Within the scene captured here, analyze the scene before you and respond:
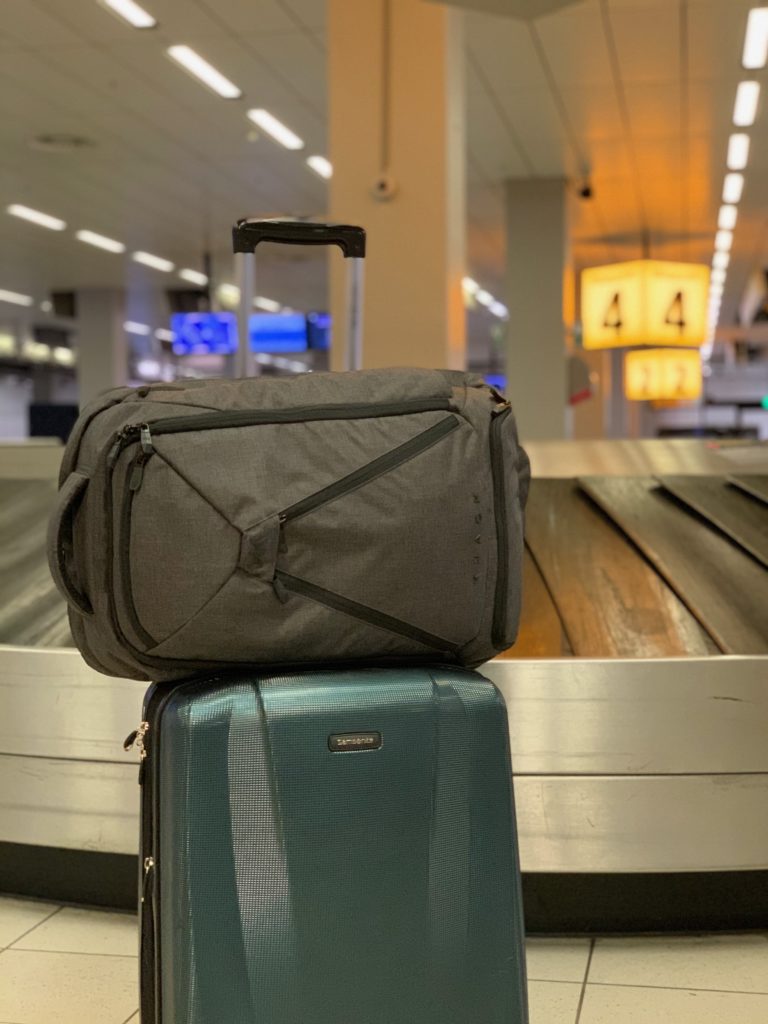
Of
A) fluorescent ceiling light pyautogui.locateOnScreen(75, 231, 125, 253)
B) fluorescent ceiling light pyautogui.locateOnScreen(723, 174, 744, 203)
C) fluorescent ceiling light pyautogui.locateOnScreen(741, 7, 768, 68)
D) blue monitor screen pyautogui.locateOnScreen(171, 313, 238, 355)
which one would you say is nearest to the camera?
fluorescent ceiling light pyautogui.locateOnScreen(741, 7, 768, 68)

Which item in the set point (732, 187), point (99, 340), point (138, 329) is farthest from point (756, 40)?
point (138, 329)

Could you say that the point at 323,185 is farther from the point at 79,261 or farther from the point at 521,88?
the point at 79,261

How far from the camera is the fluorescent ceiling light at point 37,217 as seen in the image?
14.7 metres

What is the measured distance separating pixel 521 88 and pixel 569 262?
3.98 metres

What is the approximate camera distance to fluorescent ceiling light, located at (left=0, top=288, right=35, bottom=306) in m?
22.2

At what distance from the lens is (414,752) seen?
1.64 metres

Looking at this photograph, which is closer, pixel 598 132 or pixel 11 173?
pixel 598 132

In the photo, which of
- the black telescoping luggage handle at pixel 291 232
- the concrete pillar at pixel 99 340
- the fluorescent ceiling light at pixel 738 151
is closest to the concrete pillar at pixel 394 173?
the black telescoping luggage handle at pixel 291 232

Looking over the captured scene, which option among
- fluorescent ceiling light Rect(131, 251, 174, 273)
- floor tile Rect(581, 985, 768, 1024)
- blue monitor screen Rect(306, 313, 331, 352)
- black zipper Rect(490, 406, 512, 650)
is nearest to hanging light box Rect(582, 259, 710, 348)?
blue monitor screen Rect(306, 313, 331, 352)

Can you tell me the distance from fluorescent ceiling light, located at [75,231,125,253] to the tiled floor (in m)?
14.6

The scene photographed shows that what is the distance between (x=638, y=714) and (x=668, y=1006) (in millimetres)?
589

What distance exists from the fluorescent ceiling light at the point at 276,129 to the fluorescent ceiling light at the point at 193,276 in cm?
768

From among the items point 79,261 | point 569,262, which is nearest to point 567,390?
point 569,262

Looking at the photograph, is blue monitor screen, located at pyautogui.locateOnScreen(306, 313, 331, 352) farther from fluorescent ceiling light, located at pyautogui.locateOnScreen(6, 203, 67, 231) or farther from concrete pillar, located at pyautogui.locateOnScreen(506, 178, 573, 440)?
concrete pillar, located at pyautogui.locateOnScreen(506, 178, 573, 440)
